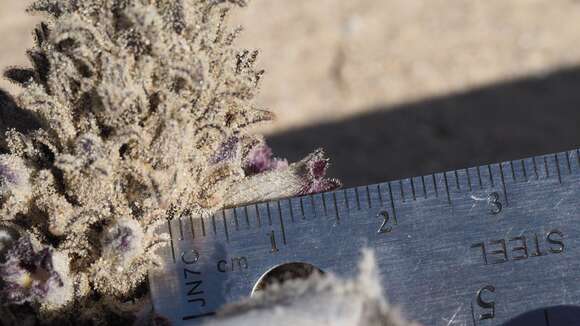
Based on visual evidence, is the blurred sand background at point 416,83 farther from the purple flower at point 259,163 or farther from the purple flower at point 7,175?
the purple flower at point 7,175

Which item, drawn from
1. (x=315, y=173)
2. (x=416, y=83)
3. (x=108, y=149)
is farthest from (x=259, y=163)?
(x=416, y=83)

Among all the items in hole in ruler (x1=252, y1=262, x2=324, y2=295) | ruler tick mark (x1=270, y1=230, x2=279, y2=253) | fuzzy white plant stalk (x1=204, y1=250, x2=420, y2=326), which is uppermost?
ruler tick mark (x1=270, y1=230, x2=279, y2=253)

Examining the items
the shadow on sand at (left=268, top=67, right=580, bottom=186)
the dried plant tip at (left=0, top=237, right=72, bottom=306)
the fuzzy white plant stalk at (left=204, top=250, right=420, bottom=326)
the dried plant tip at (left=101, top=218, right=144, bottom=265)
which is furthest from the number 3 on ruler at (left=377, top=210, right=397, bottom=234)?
the shadow on sand at (left=268, top=67, right=580, bottom=186)

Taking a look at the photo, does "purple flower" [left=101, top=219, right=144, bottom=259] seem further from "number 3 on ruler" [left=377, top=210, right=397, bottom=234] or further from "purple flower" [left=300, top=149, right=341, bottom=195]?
"number 3 on ruler" [left=377, top=210, right=397, bottom=234]

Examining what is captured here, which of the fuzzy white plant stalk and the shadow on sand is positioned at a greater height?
the shadow on sand

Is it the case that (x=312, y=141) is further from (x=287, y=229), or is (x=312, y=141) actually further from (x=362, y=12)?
(x=287, y=229)

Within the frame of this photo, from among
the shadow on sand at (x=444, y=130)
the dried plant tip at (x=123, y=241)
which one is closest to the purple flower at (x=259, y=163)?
the dried plant tip at (x=123, y=241)

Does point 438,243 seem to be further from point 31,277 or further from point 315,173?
point 31,277
